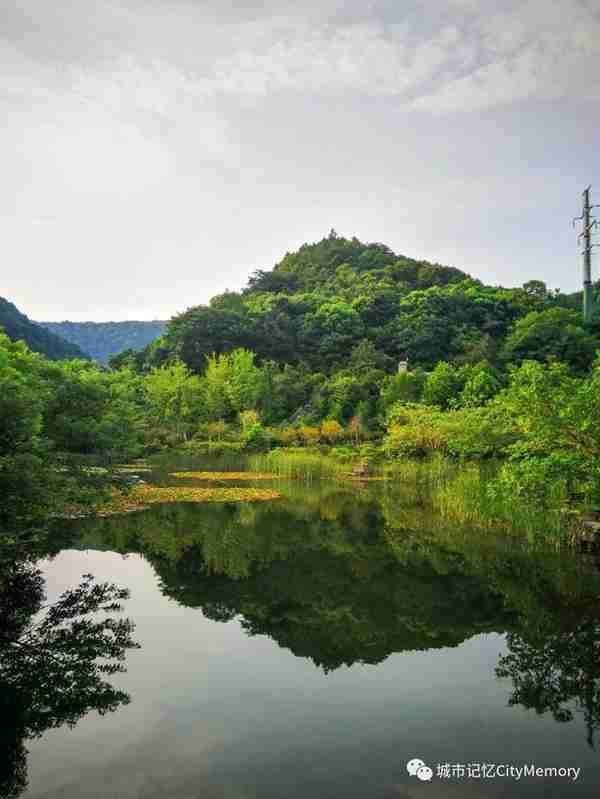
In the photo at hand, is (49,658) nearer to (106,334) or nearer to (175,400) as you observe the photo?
(175,400)

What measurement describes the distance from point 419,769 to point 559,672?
2.27m

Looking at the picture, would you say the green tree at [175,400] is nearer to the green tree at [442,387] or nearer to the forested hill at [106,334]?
the green tree at [442,387]

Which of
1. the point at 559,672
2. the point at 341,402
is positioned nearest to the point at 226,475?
the point at 341,402

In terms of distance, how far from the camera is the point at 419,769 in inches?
158

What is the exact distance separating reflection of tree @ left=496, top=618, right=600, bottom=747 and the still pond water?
0.02 metres

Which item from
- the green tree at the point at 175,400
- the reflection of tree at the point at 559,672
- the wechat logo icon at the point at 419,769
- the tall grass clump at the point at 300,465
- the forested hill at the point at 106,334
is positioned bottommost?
the tall grass clump at the point at 300,465

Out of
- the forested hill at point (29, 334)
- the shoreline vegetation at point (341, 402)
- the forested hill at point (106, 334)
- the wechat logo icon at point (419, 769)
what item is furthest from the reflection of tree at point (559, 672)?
the forested hill at point (106, 334)

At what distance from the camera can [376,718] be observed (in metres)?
4.73

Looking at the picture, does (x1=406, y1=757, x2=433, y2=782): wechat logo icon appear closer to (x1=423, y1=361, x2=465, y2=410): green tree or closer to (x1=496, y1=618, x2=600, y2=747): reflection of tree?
(x1=496, y1=618, x2=600, y2=747): reflection of tree

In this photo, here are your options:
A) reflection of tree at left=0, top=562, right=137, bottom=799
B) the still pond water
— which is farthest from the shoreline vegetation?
the still pond water

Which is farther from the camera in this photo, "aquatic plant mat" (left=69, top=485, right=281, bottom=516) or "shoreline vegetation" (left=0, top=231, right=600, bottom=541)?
"aquatic plant mat" (left=69, top=485, right=281, bottom=516)

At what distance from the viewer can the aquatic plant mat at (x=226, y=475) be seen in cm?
2120

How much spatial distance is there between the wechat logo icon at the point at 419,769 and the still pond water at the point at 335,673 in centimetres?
4

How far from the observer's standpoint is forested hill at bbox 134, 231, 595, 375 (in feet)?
130
